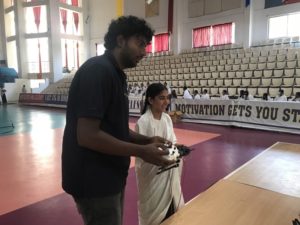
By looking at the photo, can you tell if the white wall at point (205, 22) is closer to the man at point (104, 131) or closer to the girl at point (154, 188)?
the girl at point (154, 188)

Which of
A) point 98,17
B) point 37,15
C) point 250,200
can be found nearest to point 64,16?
point 37,15

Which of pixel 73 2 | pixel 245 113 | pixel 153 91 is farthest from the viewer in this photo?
pixel 73 2

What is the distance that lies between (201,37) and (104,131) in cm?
1677

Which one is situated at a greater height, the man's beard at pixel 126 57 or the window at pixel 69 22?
the window at pixel 69 22

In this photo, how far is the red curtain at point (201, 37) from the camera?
656 inches

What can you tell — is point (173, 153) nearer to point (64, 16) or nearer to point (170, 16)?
point (170, 16)

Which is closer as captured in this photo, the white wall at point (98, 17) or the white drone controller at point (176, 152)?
the white drone controller at point (176, 152)

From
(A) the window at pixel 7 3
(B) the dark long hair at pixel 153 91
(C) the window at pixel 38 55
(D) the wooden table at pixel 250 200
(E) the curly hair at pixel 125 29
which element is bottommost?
(D) the wooden table at pixel 250 200

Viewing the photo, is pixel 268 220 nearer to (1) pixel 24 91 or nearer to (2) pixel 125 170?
(2) pixel 125 170

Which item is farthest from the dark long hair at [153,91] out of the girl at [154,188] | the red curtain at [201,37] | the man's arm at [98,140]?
the red curtain at [201,37]

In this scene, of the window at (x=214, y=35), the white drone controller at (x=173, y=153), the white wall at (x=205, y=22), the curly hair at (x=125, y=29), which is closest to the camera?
the curly hair at (x=125, y=29)

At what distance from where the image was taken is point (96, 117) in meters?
1.18

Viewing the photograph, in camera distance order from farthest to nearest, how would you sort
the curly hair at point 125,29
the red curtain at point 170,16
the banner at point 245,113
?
the red curtain at point 170,16
the banner at point 245,113
the curly hair at point 125,29

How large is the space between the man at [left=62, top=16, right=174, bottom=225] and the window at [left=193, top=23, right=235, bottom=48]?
50.5 ft
